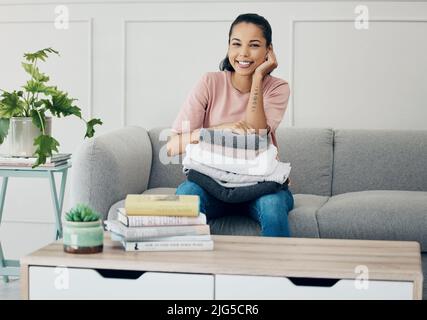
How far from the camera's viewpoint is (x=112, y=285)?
1.79 m

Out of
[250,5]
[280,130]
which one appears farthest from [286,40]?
[280,130]

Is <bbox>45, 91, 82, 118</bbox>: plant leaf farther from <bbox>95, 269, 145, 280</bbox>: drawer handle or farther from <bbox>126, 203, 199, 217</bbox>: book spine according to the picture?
<bbox>95, 269, 145, 280</bbox>: drawer handle

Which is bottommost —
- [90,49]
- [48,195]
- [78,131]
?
[48,195]

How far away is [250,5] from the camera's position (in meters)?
3.63

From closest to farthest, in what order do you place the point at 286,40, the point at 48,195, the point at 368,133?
the point at 368,133 → the point at 286,40 → the point at 48,195

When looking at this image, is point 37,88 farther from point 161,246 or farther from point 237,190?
point 161,246

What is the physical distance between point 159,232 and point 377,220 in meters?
1.05

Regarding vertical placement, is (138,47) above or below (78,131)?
above

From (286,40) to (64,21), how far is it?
3.68ft

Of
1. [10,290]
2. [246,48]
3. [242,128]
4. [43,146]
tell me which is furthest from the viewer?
[10,290]

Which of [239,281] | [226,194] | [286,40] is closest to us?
→ [239,281]

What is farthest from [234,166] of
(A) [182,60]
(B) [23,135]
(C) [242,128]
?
(A) [182,60]

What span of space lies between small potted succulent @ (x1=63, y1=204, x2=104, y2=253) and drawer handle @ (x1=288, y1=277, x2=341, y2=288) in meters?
0.49

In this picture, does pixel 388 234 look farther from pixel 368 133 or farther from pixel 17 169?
pixel 17 169
